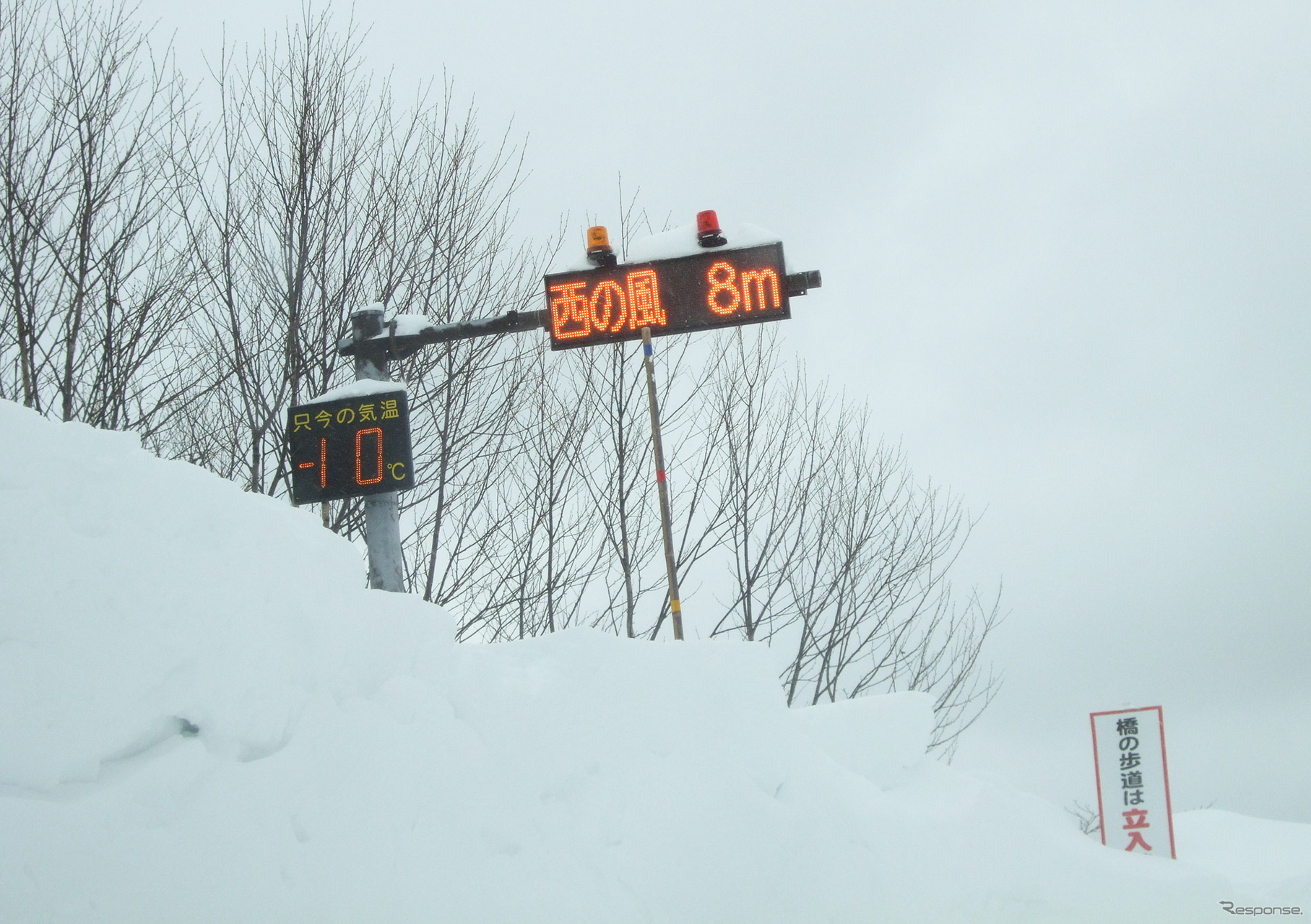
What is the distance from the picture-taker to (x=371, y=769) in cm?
363

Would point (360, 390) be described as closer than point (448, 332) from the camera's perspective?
Yes

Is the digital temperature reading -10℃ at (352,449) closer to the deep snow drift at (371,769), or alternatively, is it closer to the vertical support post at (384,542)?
the vertical support post at (384,542)

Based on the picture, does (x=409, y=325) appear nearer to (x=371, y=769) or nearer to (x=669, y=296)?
(x=669, y=296)

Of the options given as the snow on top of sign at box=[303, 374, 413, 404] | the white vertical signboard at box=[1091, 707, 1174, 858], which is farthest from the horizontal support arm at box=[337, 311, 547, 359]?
the white vertical signboard at box=[1091, 707, 1174, 858]

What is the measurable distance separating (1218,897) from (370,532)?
528 centimetres

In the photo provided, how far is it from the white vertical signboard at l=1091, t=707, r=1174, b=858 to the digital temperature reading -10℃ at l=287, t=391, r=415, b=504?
14.3ft

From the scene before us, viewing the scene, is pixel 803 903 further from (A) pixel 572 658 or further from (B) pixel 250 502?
(B) pixel 250 502

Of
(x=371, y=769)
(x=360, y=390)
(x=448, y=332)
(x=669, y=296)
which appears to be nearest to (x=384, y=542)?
(x=360, y=390)

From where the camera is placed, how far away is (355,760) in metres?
3.62

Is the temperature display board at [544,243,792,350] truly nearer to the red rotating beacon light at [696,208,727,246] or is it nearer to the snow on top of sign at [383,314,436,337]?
the red rotating beacon light at [696,208,727,246]

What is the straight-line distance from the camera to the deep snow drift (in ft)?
10.2

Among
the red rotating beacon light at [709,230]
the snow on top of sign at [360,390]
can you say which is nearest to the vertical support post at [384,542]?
the snow on top of sign at [360,390]

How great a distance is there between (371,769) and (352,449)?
2.84 m

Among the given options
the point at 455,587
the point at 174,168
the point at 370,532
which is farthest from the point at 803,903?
the point at 174,168
